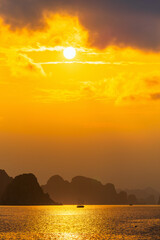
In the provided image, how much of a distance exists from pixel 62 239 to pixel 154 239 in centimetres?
2630

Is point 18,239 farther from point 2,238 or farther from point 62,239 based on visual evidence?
point 62,239

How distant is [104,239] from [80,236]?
36.6ft

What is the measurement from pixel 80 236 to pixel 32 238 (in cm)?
1511

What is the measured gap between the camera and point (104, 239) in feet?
391

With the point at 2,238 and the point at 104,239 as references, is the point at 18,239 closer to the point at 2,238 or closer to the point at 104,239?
the point at 2,238

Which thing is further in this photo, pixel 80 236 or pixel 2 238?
pixel 80 236

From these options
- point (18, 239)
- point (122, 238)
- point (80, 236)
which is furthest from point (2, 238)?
point (122, 238)

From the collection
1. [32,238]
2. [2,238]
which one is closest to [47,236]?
[32,238]

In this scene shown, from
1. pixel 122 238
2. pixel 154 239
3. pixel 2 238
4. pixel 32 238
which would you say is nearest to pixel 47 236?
pixel 32 238

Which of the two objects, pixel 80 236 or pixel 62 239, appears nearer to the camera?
pixel 62 239

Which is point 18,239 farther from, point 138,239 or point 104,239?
point 138,239

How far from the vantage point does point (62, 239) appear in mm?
119688

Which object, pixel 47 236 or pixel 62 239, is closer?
pixel 62 239

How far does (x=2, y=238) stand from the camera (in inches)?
4692
